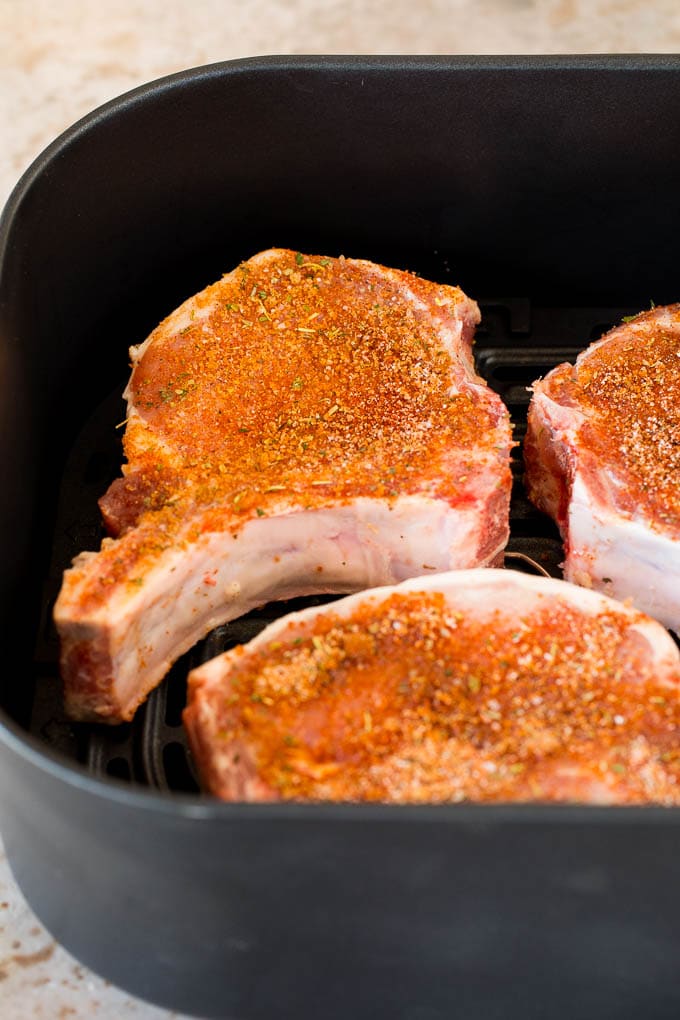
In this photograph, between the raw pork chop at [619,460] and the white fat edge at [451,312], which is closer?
the raw pork chop at [619,460]

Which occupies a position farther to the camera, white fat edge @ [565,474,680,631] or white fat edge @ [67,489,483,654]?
white fat edge @ [565,474,680,631]

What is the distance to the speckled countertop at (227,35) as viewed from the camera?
4062mm

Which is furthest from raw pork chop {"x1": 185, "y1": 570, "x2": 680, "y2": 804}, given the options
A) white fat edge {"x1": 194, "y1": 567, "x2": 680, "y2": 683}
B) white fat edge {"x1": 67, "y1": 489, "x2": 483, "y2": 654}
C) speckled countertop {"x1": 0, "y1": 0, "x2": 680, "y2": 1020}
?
speckled countertop {"x1": 0, "y1": 0, "x2": 680, "y2": 1020}

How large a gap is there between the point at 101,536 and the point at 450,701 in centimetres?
100

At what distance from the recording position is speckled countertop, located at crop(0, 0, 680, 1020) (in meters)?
4.06

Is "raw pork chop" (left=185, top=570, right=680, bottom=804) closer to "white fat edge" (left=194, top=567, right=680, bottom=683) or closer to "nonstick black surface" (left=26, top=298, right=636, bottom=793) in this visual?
"white fat edge" (left=194, top=567, right=680, bottom=683)

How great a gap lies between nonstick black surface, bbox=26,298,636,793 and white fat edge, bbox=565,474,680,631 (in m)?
0.17

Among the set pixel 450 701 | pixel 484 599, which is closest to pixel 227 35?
pixel 484 599

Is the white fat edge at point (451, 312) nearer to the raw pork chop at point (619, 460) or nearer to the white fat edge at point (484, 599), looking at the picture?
the raw pork chop at point (619, 460)

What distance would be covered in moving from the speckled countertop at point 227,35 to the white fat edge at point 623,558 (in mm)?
1997

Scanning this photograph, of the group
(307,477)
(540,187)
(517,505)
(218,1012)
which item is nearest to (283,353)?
(307,477)

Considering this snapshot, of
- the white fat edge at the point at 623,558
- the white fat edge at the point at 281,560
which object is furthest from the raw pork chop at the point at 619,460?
the white fat edge at the point at 281,560

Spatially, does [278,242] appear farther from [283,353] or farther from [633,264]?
[633,264]

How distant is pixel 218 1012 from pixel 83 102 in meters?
2.72
